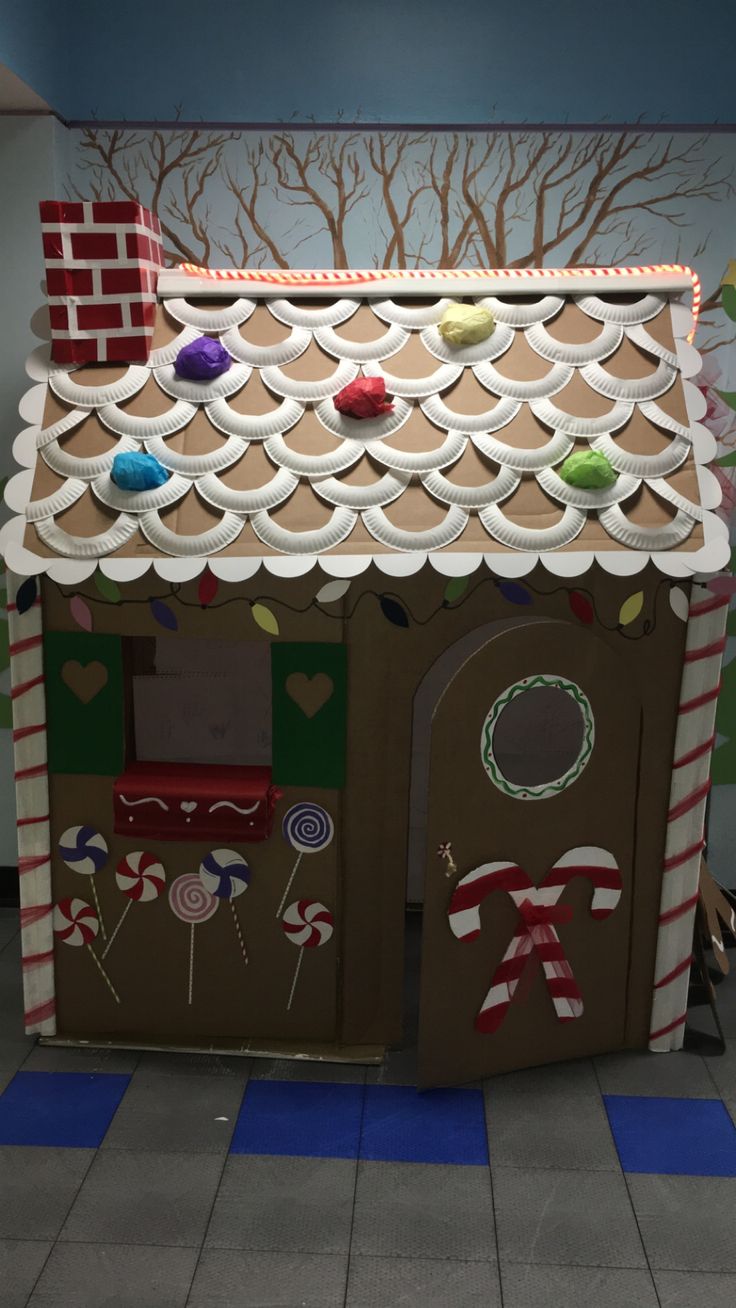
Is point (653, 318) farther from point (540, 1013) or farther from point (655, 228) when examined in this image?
point (540, 1013)

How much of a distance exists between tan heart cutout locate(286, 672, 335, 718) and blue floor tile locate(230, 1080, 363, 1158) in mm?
1202

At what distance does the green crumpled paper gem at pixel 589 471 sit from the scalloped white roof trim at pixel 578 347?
368 millimetres

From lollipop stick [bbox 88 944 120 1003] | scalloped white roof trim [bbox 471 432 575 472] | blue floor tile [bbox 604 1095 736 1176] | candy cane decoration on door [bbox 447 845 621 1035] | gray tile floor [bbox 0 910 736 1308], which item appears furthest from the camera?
lollipop stick [bbox 88 944 120 1003]

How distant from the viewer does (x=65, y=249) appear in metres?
3.28

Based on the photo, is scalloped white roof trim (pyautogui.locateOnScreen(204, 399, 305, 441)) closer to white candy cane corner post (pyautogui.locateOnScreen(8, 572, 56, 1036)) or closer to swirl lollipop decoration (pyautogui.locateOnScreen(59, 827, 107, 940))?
white candy cane corner post (pyautogui.locateOnScreen(8, 572, 56, 1036))

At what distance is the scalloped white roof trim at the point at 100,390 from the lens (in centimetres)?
329

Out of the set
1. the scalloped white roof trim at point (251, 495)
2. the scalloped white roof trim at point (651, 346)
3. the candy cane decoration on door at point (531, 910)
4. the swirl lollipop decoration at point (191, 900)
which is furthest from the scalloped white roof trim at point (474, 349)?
the swirl lollipop decoration at point (191, 900)

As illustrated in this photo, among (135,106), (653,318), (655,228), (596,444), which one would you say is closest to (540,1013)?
(596,444)

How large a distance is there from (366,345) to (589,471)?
0.84 metres

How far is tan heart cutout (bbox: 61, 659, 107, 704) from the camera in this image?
10.7 feet

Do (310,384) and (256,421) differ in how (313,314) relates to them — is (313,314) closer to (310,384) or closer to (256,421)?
(310,384)

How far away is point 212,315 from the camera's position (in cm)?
339

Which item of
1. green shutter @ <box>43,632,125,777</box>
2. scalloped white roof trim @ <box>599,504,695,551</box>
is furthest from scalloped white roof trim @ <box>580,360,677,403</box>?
green shutter @ <box>43,632,125,777</box>

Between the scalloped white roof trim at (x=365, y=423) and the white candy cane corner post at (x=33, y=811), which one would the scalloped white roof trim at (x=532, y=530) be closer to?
the scalloped white roof trim at (x=365, y=423)
